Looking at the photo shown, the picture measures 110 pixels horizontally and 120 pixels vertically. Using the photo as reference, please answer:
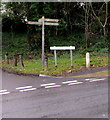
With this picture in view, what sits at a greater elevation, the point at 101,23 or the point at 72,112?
the point at 101,23

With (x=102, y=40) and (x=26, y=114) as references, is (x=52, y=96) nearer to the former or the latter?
(x=26, y=114)

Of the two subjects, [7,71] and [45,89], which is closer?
[45,89]

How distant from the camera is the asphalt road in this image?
4.17 meters

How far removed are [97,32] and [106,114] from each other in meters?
21.5

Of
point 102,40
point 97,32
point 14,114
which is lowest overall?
point 14,114

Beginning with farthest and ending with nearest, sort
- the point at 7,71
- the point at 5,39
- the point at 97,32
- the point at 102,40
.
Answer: the point at 5,39
the point at 97,32
the point at 102,40
the point at 7,71

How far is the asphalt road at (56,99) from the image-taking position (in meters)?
4.17

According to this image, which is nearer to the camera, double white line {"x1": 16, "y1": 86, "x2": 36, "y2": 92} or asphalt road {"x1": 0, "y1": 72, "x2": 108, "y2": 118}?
asphalt road {"x1": 0, "y1": 72, "x2": 108, "y2": 118}

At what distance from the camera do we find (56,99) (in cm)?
516

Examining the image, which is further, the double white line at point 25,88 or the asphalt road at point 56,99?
the double white line at point 25,88

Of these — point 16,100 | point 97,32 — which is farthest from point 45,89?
point 97,32

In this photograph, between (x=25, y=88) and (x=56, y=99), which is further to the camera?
(x=25, y=88)

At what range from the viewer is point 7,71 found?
10.2 meters

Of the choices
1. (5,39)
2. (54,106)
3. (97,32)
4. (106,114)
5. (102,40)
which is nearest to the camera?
(106,114)
